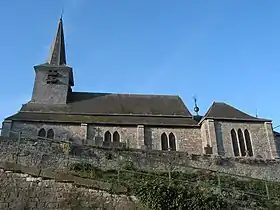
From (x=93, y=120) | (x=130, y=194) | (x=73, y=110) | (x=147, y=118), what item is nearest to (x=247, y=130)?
(x=147, y=118)

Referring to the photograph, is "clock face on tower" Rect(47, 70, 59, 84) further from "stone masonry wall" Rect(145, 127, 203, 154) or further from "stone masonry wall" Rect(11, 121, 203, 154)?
"stone masonry wall" Rect(145, 127, 203, 154)

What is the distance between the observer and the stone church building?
27.7 meters

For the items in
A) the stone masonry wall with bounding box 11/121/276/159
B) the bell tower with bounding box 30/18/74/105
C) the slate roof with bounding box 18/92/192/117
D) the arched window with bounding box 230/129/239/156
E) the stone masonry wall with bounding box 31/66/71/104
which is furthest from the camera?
the bell tower with bounding box 30/18/74/105

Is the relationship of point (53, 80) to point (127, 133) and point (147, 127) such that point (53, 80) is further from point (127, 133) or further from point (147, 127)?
point (147, 127)

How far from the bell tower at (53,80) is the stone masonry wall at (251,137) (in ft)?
47.6

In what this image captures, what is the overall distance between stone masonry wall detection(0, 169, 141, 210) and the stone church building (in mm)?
16591

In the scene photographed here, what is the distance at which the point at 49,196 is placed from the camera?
890 cm

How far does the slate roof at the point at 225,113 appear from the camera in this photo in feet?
95.1

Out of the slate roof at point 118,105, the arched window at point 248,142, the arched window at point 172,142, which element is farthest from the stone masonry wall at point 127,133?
the arched window at point 248,142

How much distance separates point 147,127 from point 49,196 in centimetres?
2022

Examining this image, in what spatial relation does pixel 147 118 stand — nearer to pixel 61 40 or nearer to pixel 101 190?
pixel 61 40

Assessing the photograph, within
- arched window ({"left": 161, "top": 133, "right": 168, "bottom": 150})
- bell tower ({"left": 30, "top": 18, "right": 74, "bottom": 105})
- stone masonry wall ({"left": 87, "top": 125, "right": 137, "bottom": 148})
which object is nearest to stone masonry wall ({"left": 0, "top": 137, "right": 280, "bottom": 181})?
arched window ({"left": 161, "top": 133, "right": 168, "bottom": 150})

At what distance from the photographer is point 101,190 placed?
930 cm

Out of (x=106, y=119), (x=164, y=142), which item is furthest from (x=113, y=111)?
(x=164, y=142)
